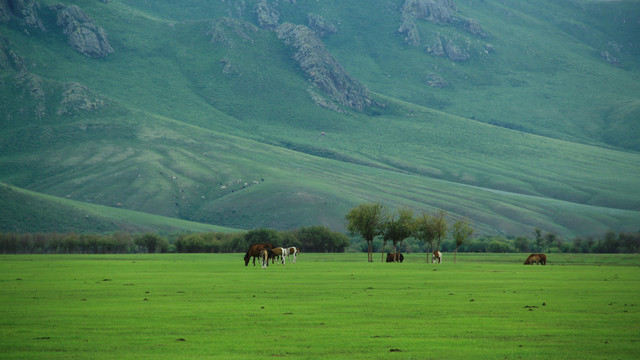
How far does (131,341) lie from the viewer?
24.0 metres

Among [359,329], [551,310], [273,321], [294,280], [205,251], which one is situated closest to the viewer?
[359,329]

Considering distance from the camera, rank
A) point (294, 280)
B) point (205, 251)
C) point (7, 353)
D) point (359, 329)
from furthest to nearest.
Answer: point (205, 251), point (294, 280), point (359, 329), point (7, 353)

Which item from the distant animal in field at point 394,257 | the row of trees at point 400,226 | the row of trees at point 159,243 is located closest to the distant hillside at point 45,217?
the row of trees at point 159,243

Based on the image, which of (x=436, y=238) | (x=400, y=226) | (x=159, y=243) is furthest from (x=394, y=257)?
(x=159, y=243)

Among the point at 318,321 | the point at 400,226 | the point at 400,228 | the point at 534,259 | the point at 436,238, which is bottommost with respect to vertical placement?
the point at 318,321

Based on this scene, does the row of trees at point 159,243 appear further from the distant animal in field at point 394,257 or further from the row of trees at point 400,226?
the distant animal in field at point 394,257

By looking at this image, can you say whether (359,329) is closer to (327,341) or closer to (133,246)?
(327,341)

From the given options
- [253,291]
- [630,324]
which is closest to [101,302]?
[253,291]

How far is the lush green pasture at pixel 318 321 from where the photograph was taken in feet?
74.2

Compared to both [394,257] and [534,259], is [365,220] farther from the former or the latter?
[534,259]

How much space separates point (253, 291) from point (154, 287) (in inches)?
259

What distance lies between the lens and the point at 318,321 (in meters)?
28.6

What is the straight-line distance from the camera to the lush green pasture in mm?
22625

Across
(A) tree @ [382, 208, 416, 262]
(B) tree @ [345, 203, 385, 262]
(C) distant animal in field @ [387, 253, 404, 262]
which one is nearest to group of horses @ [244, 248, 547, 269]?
(C) distant animal in field @ [387, 253, 404, 262]
